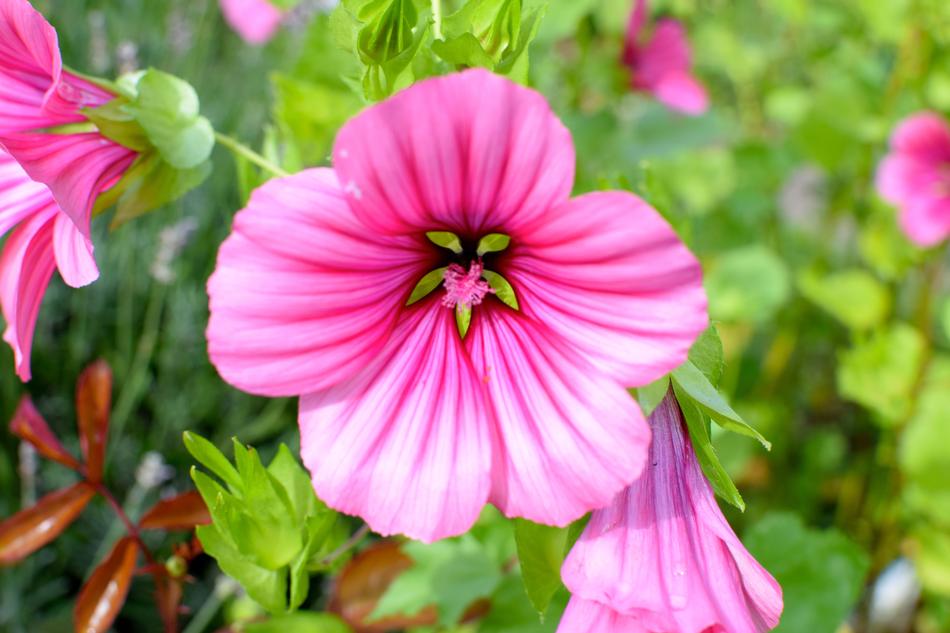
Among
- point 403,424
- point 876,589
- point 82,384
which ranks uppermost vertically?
point 403,424

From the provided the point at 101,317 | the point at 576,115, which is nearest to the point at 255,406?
the point at 101,317

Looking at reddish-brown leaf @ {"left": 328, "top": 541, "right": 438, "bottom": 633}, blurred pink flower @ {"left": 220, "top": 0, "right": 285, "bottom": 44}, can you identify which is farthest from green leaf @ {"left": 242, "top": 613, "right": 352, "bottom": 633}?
blurred pink flower @ {"left": 220, "top": 0, "right": 285, "bottom": 44}

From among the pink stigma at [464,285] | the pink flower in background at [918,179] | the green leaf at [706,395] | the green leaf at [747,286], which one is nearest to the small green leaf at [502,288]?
the pink stigma at [464,285]

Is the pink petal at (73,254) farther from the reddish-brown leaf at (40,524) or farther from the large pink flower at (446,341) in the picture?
the reddish-brown leaf at (40,524)

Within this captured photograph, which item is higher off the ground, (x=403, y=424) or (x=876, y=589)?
(x=403, y=424)

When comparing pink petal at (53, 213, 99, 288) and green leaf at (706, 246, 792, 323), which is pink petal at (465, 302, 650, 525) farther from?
green leaf at (706, 246, 792, 323)

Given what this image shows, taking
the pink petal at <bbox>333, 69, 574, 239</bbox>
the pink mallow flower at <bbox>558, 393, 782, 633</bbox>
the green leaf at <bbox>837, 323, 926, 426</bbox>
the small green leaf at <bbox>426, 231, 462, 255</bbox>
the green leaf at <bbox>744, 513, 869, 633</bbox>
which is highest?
the pink petal at <bbox>333, 69, 574, 239</bbox>

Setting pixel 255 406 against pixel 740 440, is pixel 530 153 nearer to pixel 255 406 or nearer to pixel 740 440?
pixel 740 440
